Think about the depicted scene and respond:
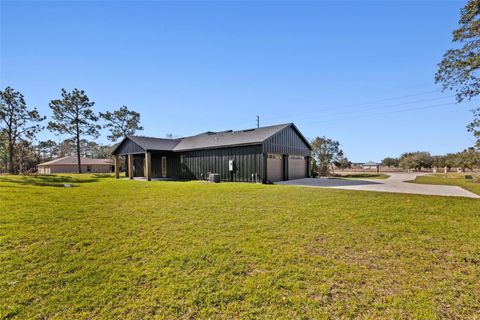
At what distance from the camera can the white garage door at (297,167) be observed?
18.1 m

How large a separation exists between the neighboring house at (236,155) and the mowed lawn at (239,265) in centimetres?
963

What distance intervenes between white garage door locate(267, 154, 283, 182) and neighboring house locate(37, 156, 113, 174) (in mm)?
37207

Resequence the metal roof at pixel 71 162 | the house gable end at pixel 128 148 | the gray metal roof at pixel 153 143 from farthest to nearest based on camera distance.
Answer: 1. the metal roof at pixel 71 162
2. the house gable end at pixel 128 148
3. the gray metal roof at pixel 153 143

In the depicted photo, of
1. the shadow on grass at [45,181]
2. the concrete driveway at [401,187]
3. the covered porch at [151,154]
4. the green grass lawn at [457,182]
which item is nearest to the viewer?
the concrete driveway at [401,187]

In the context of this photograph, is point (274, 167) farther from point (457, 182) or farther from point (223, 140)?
point (457, 182)

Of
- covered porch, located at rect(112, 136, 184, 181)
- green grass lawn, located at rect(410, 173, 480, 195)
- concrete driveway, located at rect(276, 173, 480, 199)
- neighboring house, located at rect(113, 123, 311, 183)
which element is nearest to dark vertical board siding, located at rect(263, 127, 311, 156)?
neighboring house, located at rect(113, 123, 311, 183)

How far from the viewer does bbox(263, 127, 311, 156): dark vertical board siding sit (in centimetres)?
1554

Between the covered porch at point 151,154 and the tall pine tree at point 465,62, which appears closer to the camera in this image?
the tall pine tree at point 465,62

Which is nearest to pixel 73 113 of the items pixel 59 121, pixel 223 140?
pixel 59 121

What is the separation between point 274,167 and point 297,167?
13.5ft

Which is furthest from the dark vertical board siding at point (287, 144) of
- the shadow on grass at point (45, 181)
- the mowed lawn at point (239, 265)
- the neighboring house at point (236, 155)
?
the shadow on grass at point (45, 181)

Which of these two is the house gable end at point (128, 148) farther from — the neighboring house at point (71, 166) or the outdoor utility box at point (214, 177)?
the neighboring house at point (71, 166)

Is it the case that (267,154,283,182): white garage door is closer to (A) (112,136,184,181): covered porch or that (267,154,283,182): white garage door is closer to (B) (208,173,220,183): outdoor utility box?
(B) (208,173,220,183): outdoor utility box

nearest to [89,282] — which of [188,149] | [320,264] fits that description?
[320,264]
